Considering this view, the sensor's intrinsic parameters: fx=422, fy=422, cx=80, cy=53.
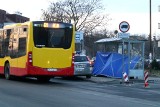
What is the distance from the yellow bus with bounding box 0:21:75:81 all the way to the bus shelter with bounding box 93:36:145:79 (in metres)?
5.00

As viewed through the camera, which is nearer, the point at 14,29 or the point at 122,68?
the point at 14,29

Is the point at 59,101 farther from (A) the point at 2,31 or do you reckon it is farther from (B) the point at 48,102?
(A) the point at 2,31

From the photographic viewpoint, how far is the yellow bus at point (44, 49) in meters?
22.2

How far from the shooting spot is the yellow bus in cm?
2223

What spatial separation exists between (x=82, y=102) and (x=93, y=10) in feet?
183

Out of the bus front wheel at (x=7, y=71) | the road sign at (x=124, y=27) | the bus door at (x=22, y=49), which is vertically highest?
the road sign at (x=124, y=27)

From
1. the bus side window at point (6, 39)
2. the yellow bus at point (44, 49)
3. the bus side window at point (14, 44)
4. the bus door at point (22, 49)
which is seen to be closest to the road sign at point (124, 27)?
the yellow bus at point (44, 49)

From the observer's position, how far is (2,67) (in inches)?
1029

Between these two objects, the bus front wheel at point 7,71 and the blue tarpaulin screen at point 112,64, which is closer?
the bus front wheel at point 7,71

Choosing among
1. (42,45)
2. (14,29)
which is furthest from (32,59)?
A: (14,29)

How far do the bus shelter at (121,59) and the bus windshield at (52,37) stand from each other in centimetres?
502

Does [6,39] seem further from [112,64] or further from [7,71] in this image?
[112,64]

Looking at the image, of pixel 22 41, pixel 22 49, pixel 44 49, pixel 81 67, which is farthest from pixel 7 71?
pixel 81 67

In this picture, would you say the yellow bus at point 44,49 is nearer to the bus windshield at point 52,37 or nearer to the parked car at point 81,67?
the bus windshield at point 52,37
